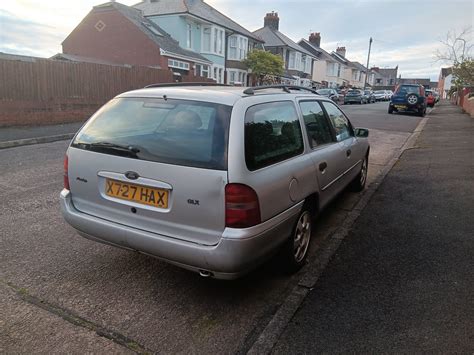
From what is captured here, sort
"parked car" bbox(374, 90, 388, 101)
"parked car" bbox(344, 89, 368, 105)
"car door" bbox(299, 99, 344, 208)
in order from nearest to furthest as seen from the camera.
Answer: "car door" bbox(299, 99, 344, 208) < "parked car" bbox(344, 89, 368, 105) < "parked car" bbox(374, 90, 388, 101)

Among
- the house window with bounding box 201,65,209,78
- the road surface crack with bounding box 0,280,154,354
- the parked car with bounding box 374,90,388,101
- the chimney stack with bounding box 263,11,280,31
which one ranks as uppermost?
the chimney stack with bounding box 263,11,280,31

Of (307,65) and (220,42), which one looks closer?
(220,42)

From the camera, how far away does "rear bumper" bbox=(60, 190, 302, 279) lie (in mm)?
2529

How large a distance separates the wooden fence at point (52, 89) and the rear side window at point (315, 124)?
11.5 metres

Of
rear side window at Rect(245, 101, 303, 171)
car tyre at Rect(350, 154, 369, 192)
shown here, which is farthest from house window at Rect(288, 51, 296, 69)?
rear side window at Rect(245, 101, 303, 171)

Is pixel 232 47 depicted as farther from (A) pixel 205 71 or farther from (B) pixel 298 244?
(B) pixel 298 244

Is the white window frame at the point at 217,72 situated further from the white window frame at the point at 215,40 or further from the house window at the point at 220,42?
the house window at the point at 220,42

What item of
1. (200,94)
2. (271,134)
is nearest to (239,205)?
(271,134)

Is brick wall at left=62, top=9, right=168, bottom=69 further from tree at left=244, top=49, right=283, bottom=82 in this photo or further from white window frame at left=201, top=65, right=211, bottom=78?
tree at left=244, top=49, right=283, bottom=82

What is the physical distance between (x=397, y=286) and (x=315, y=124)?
177cm

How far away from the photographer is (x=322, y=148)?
12.8ft

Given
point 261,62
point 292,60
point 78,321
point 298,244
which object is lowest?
point 78,321

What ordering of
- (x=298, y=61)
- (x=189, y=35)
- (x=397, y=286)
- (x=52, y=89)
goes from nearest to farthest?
(x=397, y=286) → (x=52, y=89) → (x=189, y=35) → (x=298, y=61)

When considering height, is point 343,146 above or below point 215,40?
below
